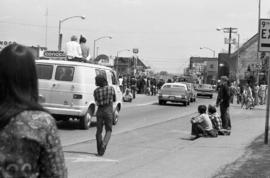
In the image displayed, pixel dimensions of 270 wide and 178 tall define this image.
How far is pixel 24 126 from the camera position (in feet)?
8.73

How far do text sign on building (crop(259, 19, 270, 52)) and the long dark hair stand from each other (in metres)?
10.9

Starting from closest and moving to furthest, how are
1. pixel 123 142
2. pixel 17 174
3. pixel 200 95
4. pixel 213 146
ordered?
pixel 17 174, pixel 213 146, pixel 123 142, pixel 200 95

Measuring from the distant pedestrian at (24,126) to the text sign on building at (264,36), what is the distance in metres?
10.9

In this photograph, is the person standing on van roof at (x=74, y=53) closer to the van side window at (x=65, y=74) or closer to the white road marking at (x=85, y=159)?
the van side window at (x=65, y=74)

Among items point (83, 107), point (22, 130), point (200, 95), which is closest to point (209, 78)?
point (200, 95)

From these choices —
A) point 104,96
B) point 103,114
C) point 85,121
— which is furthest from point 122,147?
point 85,121

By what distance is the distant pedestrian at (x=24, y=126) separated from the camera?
2648 mm

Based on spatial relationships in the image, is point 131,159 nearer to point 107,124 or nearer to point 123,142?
point 107,124

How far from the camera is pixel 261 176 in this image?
27.7 feet

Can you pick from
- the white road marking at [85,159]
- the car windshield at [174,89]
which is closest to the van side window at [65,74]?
the white road marking at [85,159]

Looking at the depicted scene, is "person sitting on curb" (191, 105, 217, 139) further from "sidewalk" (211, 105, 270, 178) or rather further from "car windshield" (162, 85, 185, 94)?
"car windshield" (162, 85, 185, 94)

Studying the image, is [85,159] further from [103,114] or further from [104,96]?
[104,96]

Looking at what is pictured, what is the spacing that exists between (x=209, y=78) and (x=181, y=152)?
132 m

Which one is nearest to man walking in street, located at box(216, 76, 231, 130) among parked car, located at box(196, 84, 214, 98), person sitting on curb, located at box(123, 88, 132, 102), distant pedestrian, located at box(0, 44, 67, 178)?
distant pedestrian, located at box(0, 44, 67, 178)
